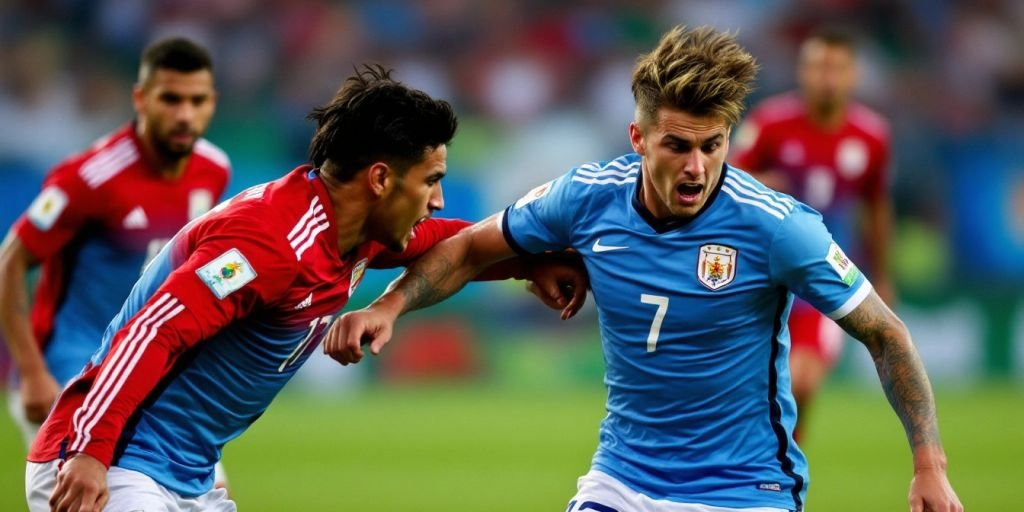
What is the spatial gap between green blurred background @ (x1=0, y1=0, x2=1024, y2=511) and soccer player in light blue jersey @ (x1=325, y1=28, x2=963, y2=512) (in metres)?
4.79

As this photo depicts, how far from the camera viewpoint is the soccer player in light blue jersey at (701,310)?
4262mm

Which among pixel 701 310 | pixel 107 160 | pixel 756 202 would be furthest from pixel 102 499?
pixel 107 160

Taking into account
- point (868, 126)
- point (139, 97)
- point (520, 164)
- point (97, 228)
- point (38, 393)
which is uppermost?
point (520, 164)

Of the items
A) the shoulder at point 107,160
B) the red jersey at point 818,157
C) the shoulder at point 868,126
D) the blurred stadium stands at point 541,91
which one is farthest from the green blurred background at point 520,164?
the shoulder at point 107,160

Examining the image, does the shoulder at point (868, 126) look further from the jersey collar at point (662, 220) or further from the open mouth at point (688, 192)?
the open mouth at point (688, 192)

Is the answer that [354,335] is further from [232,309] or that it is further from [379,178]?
[379,178]

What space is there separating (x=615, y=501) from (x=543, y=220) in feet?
3.20

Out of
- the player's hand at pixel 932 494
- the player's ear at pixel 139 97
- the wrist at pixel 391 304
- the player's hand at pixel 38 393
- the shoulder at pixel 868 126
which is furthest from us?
the shoulder at pixel 868 126

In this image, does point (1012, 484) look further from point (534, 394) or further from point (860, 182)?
point (534, 394)

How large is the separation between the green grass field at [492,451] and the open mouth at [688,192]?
4.68 metres

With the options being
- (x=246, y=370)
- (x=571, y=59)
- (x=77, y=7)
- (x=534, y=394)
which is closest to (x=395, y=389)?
(x=534, y=394)

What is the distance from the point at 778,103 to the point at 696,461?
201 inches

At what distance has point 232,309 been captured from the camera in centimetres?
404

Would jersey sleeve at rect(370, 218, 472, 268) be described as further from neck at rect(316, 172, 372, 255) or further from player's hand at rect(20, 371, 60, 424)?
player's hand at rect(20, 371, 60, 424)
